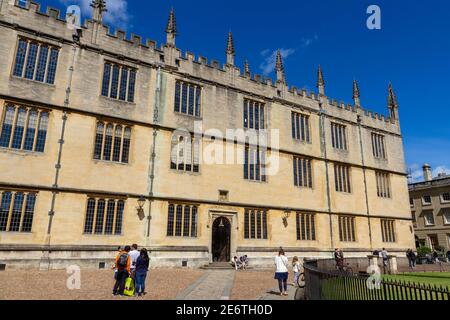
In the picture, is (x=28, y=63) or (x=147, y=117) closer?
(x=28, y=63)

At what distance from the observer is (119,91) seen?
66.5ft

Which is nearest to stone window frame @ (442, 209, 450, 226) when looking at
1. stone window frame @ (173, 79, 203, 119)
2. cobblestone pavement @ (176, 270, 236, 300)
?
stone window frame @ (173, 79, 203, 119)

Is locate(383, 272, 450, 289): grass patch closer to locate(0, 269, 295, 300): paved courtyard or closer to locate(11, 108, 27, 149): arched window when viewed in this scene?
locate(0, 269, 295, 300): paved courtyard

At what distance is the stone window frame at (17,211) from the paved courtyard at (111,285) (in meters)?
2.17

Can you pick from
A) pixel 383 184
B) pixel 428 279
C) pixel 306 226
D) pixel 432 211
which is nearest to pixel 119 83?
pixel 306 226

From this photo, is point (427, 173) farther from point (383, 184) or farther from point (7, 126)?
point (7, 126)

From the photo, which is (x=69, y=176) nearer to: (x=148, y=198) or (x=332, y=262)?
(x=148, y=198)

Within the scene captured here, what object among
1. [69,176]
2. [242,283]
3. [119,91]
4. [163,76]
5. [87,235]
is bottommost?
[242,283]

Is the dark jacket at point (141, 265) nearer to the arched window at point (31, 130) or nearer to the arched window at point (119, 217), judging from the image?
the arched window at point (119, 217)

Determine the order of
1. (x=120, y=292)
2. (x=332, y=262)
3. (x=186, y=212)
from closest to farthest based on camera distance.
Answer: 1. (x=120, y=292)
2. (x=332, y=262)
3. (x=186, y=212)

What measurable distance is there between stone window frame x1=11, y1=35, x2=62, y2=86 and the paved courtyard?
1008 cm

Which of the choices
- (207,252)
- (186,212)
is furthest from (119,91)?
(207,252)
